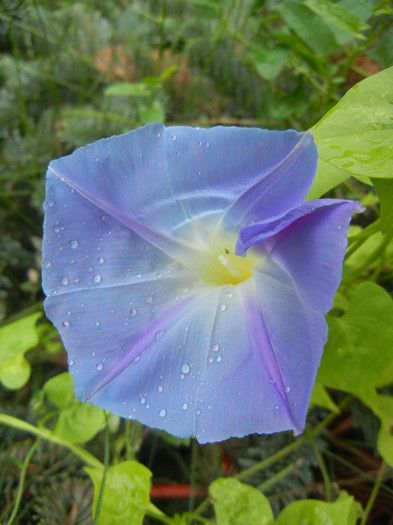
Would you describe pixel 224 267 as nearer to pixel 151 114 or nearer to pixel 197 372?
pixel 197 372

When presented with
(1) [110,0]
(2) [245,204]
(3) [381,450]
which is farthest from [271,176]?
(1) [110,0]

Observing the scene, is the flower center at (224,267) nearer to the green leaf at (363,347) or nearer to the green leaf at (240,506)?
the green leaf at (363,347)

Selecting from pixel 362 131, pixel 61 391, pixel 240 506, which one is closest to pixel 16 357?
pixel 61 391

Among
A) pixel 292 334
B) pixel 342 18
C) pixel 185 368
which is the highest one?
pixel 342 18

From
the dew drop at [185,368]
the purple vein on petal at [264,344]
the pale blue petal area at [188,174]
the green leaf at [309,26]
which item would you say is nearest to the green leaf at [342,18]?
the green leaf at [309,26]

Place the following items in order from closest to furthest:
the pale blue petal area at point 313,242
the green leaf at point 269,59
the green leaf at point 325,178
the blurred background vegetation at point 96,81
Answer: the pale blue petal area at point 313,242 → the green leaf at point 325,178 → the green leaf at point 269,59 → the blurred background vegetation at point 96,81

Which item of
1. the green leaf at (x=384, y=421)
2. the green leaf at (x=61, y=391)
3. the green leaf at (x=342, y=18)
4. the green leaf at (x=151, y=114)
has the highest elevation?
the green leaf at (x=342, y=18)
